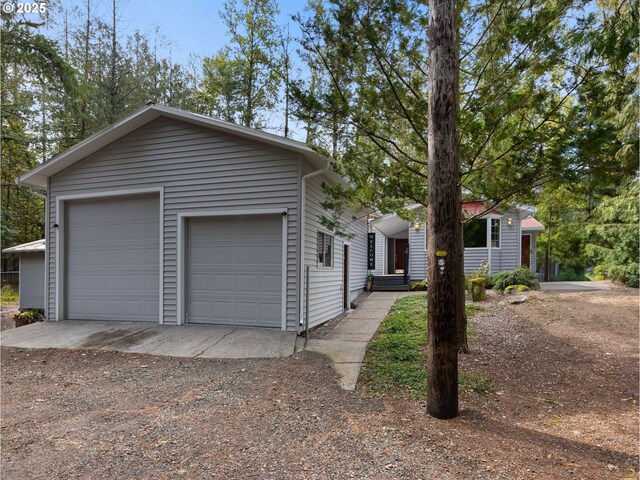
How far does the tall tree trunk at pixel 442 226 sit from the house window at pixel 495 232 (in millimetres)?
12752

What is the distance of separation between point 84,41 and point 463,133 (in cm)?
1730

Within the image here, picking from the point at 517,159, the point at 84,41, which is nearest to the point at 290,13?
the point at 517,159

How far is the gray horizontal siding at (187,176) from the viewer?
7.07 m

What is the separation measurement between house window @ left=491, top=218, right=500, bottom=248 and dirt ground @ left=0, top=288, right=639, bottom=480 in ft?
31.2

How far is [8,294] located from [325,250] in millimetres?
15004

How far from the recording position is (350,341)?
689 centimetres

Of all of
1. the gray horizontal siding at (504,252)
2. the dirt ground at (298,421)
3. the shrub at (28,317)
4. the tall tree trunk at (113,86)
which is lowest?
the shrub at (28,317)

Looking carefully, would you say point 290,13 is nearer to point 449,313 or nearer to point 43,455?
point 449,313

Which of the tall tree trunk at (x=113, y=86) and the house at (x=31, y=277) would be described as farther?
the tall tree trunk at (x=113, y=86)

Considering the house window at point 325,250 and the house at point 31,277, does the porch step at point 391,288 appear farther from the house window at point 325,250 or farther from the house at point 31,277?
the house at point 31,277

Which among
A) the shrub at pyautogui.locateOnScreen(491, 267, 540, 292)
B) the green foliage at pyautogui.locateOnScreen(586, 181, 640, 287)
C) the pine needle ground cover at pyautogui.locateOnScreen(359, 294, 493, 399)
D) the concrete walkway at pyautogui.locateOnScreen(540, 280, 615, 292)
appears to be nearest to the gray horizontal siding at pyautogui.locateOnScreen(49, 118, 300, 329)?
the pine needle ground cover at pyautogui.locateOnScreen(359, 294, 493, 399)

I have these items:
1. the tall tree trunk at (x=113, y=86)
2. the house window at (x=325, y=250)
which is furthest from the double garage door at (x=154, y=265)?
the tall tree trunk at (x=113, y=86)

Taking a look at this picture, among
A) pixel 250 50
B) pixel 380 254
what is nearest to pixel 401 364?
pixel 380 254

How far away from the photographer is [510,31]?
15.1ft
